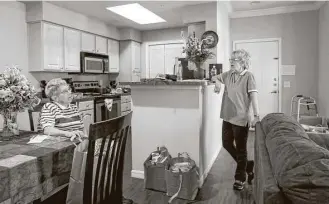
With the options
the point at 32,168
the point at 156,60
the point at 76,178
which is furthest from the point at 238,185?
the point at 156,60

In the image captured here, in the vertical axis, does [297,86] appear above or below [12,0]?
below

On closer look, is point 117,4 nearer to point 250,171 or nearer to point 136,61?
point 136,61

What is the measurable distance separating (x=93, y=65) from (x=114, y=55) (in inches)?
39.1

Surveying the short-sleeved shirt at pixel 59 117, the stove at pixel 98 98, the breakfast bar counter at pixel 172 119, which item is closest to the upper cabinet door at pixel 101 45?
the stove at pixel 98 98

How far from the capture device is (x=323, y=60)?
4895mm

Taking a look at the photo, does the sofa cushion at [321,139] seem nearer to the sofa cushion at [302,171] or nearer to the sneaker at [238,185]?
the sneaker at [238,185]

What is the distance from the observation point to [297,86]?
5566 mm

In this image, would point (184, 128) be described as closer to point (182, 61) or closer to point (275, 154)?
point (182, 61)

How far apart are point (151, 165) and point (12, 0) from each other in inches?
137

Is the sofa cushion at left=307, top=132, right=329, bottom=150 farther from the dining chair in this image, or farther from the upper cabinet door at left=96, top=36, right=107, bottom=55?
the upper cabinet door at left=96, top=36, right=107, bottom=55

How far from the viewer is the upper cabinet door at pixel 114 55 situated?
6.25 m

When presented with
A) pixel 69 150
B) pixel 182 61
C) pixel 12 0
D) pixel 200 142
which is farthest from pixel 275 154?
pixel 12 0

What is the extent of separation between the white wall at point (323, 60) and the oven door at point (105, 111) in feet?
13.2

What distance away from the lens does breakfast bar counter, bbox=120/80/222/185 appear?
2762mm
